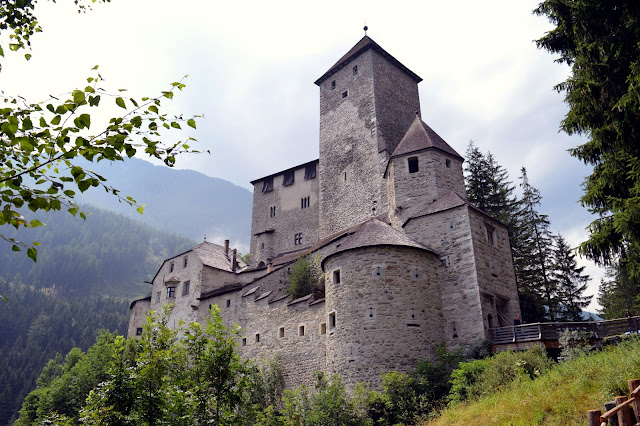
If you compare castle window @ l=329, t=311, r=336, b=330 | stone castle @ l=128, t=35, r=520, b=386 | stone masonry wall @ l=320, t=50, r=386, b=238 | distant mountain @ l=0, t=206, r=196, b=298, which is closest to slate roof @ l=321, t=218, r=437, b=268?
stone castle @ l=128, t=35, r=520, b=386

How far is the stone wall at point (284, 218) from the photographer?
40.9m

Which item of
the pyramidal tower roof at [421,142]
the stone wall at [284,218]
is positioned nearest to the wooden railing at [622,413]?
the pyramidal tower roof at [421,142]

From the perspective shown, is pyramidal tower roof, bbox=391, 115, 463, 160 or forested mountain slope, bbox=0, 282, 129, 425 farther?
forested mountain slope, bbox=0, 282, 129, 425

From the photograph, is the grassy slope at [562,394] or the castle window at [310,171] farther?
the castle window at [310,171]

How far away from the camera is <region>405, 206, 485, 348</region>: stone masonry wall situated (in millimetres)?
21328

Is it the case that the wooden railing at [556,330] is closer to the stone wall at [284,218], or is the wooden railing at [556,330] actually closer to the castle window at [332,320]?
the castle window at [332,320]

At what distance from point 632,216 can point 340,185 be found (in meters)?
26.4

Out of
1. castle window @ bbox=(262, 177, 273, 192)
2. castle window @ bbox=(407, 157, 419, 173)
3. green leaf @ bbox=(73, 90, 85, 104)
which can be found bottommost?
green leaf @ bbox=(73, 90, 85, 104)

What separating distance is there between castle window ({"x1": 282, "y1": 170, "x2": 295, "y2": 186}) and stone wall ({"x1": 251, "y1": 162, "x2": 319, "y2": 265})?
26 cm

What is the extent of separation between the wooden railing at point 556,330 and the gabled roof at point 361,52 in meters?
26.5

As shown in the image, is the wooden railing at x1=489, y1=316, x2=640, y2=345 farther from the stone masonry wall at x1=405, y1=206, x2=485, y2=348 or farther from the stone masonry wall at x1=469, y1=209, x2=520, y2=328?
the stone masonry wall at x1=469, y1=209, x2=520, y2=328

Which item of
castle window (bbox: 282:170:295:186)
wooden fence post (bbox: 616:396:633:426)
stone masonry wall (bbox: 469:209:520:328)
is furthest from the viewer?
castle window (bbox: 282:170:295:186)

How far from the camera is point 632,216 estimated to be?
12.7 m

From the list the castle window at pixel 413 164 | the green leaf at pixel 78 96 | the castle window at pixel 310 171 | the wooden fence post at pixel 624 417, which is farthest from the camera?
the castle window at pixel 310 171
